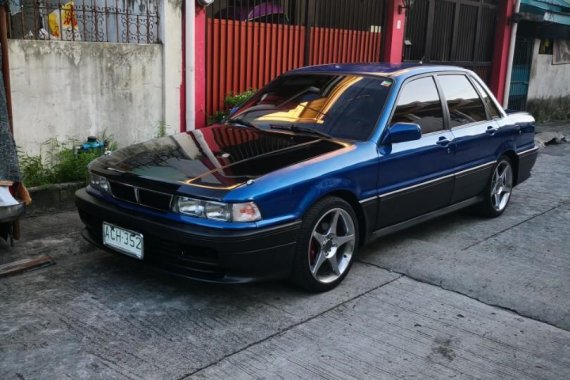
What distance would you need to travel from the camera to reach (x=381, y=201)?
4461 millimetres

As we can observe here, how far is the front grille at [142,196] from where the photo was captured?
369cm

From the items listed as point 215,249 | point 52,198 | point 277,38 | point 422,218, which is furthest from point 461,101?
point 52,198

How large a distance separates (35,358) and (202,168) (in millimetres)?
1476

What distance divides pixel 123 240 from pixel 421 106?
105 inches

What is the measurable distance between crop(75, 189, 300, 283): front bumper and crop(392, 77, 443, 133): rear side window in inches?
61.7

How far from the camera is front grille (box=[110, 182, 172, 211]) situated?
3687 mm

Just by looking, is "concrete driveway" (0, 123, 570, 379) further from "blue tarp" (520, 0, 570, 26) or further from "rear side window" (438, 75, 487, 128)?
"blue tarp" (520, 0, 570, 26)

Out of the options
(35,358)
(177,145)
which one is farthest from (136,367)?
(177,145)

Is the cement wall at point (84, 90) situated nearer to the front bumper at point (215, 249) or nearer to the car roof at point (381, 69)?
the car roof at point (381, 69)

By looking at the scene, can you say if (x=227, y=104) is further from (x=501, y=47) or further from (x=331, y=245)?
(x=501, y=47)

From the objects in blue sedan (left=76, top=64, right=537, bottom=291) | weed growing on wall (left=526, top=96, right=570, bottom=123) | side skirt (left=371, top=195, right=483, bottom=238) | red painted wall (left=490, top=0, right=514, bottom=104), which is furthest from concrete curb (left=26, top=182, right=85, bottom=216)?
weed growing on wall (left=526, top=96, right=570, bottom=123)

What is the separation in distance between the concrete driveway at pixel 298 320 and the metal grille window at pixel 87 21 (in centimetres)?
213

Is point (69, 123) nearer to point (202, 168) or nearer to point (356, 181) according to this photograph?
point (202, 168)

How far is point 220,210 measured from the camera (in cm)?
355
